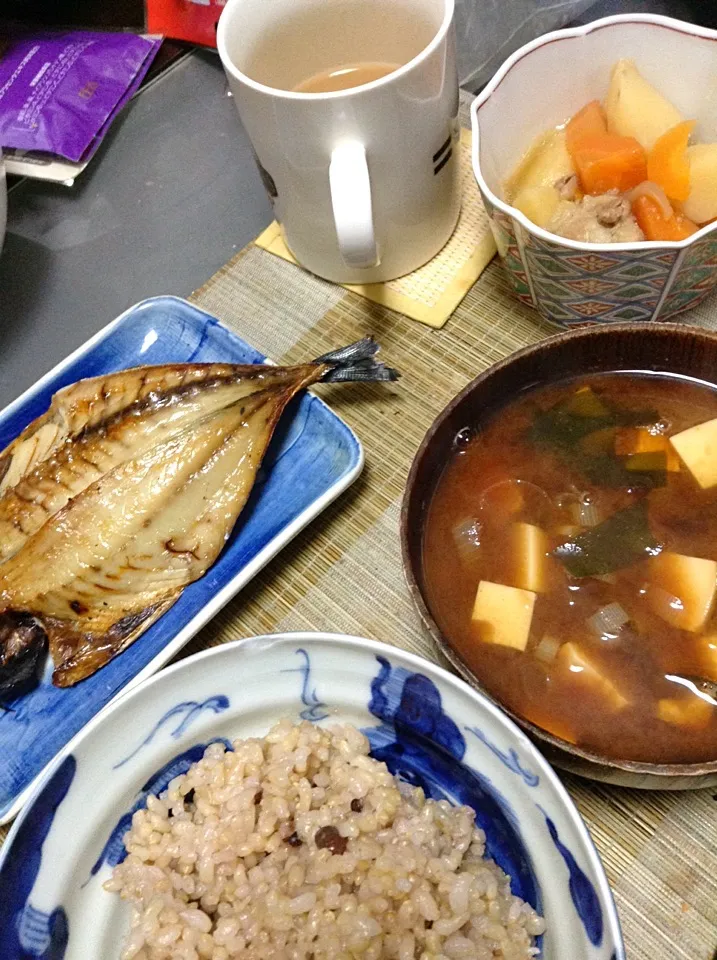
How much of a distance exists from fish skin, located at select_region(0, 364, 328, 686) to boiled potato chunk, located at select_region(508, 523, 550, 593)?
0.39 meters

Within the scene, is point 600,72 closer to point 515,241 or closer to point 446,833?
point 515,241

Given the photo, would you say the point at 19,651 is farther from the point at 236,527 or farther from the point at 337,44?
the point at 337,44

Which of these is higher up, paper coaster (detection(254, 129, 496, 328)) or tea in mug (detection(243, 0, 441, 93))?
tea in mug (detection(243, 0, 441, 93))

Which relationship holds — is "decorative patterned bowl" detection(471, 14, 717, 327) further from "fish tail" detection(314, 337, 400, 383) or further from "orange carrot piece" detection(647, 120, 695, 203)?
"fish tail" detection(314, 337, 400, 383)

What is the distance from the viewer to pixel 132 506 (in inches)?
42.2

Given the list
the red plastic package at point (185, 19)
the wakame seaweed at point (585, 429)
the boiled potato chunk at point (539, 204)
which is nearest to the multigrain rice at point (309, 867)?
the wakame seaweed at point (585, 429)

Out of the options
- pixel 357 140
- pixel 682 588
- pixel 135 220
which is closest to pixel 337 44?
pixel 357 140

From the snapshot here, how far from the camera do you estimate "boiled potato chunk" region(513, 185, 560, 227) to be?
1.08 metres

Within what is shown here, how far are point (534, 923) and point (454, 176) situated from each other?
1.04 m

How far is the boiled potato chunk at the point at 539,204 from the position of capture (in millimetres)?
1084

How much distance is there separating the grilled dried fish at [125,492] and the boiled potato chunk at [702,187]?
48 centimetres

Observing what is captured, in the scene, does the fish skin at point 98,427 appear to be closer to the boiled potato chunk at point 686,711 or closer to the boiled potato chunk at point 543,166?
the boiled potato chunk at point 543,166

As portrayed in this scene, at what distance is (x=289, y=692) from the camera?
0.89m

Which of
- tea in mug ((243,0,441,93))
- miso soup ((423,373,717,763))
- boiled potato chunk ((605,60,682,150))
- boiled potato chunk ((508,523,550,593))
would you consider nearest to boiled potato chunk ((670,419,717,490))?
miso soup ((423,373,717,763))
